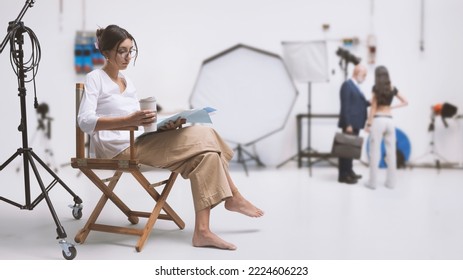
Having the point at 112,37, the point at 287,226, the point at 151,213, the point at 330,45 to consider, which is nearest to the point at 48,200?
the point at 151,213

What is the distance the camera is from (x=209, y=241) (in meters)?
2.02

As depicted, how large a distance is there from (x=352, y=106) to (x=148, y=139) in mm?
2828

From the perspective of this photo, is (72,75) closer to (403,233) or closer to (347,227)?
(347,227)

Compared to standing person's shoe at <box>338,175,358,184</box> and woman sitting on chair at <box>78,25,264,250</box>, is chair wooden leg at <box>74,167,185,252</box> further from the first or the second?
standing person's shoe at <box>338,175,358,184</box>

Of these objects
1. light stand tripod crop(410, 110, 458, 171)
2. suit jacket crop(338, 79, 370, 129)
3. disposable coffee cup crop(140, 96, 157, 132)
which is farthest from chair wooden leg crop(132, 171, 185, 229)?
light stand tripod crop(410, 110, 458, 171)

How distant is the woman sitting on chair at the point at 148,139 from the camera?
1954 millimetres

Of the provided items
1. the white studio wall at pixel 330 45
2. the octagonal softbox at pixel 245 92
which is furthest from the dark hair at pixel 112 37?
the white studio wall at pixel 330 45

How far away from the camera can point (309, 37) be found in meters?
5.75

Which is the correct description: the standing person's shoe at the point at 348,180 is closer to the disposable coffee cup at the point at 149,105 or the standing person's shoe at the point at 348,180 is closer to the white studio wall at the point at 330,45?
the white studio wall at the point at 330,45

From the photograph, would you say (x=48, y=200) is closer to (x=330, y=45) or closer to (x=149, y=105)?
(x=149, y=105)

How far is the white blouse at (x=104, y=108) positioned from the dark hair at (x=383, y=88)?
8.39ft

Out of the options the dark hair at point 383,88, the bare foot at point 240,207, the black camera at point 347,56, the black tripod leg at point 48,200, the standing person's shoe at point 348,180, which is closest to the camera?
the black tripod leg at point 48,200
